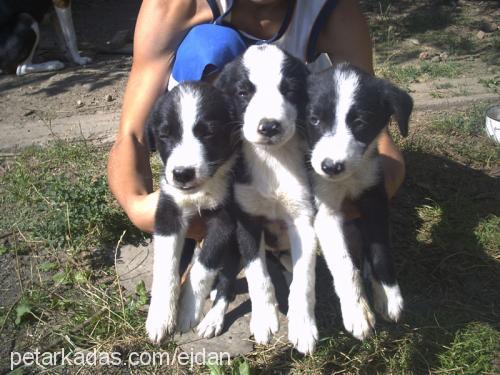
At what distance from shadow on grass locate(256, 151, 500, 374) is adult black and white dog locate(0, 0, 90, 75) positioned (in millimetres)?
4481

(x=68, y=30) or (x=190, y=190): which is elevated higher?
(x=190, y=190)

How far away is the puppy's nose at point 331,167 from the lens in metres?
1.93

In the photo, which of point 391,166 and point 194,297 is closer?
point 194,297

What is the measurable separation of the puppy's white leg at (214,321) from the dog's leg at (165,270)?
1.53ft

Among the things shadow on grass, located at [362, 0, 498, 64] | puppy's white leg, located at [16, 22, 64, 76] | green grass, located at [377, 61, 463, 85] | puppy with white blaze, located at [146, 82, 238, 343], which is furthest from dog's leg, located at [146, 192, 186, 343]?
puppy's white leg, located at [16, 22, 64, 76]

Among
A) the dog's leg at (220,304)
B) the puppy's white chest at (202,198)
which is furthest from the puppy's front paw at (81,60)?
the puppy's white chest at (202,198)

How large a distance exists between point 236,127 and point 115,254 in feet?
4.89

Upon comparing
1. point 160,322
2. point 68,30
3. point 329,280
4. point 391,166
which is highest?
point 160,322

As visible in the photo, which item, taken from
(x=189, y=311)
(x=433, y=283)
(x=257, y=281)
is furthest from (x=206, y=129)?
(x=433, y=283)

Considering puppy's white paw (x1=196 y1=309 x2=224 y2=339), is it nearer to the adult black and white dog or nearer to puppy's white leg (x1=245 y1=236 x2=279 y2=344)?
puppy's white leg (x1=245 y1=236 x2=279 y2=344)

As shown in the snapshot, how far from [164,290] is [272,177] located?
23.4 inches

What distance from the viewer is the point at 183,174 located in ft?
6.41

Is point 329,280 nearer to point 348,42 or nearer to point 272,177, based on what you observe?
point 272,177

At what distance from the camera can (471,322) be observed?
2719 millimetres
